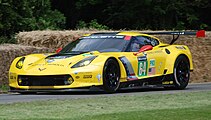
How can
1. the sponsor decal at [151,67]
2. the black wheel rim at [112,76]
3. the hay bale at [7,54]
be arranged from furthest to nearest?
the hay bale at [7,54] → the sponsor decal at [151,67] → the black wheel rim at [112,76]

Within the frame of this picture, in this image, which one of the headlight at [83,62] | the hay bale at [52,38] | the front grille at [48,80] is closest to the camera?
the front grille at [48,80]

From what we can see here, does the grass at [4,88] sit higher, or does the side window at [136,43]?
the side window at [136,43]

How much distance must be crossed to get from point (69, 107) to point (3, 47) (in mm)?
7914

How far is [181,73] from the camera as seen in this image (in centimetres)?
1789

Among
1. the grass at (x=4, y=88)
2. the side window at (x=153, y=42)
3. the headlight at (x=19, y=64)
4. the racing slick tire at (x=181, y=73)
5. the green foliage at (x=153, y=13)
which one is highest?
the green foliage at (x=153, y=13)

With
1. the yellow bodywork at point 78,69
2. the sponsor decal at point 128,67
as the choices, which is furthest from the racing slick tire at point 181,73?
the sponsor decal at point 128,67

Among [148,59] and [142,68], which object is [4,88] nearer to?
[142,68]

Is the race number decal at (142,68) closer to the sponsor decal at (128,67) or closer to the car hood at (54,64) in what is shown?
the sponsor decal at (128,67)

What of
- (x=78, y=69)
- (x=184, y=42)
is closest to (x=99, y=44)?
(x=78, y=69)

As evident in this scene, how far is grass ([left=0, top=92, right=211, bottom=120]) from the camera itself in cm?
1005

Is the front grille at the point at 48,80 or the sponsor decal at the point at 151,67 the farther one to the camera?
the sponsor decal at the point at 151,67

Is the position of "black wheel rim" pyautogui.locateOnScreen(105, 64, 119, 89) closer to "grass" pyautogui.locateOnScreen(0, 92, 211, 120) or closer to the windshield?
the windshield

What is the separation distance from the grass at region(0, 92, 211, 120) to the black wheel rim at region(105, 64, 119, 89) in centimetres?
214

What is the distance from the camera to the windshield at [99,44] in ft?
54.5
